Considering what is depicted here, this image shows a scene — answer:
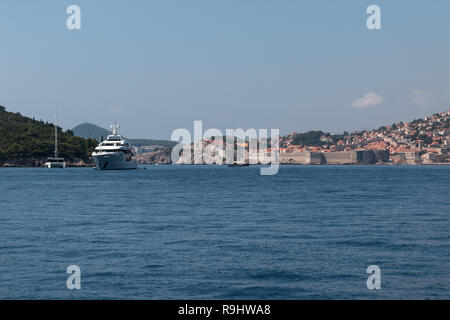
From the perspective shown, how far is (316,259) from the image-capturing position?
22500 mm

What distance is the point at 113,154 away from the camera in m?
160

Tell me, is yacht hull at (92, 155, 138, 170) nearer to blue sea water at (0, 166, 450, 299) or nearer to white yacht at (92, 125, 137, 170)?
white yacht at (92, 125, 137, 170)

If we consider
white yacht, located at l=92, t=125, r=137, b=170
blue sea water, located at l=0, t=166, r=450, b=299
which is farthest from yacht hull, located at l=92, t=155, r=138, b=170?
blue sea water, located at l=0, t=166, r=450, b=299

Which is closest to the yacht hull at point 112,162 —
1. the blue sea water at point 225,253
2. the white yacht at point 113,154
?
the white yacht at point 113,154

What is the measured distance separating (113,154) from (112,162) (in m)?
4.33

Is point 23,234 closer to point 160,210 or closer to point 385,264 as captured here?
point 160,210

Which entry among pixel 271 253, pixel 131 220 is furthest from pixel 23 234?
pixel 271 253

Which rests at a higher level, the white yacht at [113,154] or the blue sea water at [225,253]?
the white yacht at [113,154]

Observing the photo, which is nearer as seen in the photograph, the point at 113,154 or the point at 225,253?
the point at 225,253

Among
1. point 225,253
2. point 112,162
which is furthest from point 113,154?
point 225,253

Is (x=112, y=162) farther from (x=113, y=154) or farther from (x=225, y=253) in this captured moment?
(x=225, y=253)

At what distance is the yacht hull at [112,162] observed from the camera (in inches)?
6348

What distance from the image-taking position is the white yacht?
160m

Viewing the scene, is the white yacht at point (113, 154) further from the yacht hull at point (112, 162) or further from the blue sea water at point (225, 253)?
the blue sea water at point (225, 253)
